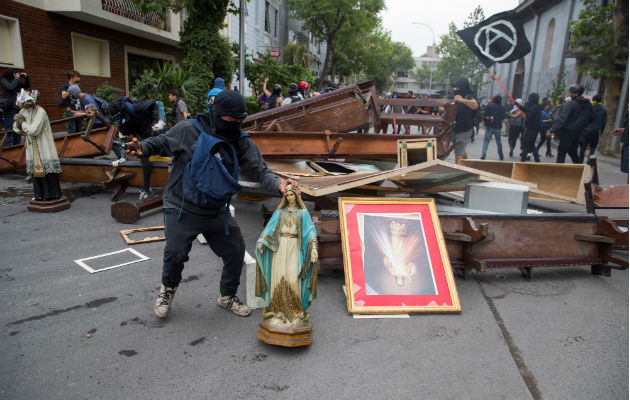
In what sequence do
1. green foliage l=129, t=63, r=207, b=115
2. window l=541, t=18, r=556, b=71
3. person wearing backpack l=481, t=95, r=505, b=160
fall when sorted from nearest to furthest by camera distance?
green foliage l=129, t=63, r=207, b=115
person wearing backpack l=481, t=95, r=505, b=160
window l=541, t=18, r=556, b=71

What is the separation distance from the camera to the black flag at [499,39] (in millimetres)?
9836

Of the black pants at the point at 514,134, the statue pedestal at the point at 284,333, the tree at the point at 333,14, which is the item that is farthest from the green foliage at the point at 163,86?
the tree at the point at 333,14

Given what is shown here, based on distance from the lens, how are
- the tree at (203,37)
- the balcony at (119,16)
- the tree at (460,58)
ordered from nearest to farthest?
the tree at (203,37), the balcony at (119,16), the tree at (460,58)

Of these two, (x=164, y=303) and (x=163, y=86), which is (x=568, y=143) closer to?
(x=164, y=303)

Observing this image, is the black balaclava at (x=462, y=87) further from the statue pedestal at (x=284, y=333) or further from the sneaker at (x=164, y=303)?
the sneaker at (x=164, y=303)

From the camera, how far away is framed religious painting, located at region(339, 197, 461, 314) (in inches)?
145

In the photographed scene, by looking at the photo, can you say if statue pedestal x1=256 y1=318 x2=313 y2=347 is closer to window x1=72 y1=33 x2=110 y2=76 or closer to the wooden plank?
the wooden plank

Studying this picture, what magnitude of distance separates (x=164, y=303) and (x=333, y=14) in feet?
97.4

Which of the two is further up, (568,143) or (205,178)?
(568,143)

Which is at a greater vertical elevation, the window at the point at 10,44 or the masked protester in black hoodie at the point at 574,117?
the window at the point at 10,44

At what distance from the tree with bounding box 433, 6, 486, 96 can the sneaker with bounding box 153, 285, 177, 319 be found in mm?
37881

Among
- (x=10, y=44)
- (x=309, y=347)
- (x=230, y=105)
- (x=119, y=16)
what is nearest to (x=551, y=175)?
(x=309, y=347)

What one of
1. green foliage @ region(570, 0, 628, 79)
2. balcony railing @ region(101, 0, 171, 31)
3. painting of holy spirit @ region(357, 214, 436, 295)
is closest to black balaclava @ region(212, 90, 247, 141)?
painting of holy spirit @ region(357, 214, 436, 295)

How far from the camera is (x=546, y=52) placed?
87.7ft
